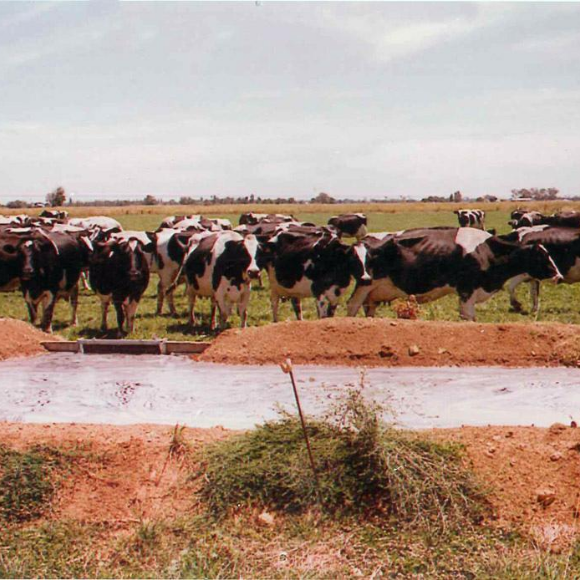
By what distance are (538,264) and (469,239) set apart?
83.1 inches

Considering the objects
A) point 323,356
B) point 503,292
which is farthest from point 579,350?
point 503,292

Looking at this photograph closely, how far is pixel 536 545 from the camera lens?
589 centimetres

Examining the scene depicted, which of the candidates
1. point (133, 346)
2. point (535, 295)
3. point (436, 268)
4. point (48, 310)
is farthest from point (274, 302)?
point (535, 295)

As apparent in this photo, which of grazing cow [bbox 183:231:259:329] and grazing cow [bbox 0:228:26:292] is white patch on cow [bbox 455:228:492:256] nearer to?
grazing cow [bbox 183:231:259:329]

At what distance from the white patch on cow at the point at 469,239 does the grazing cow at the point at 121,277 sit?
641cm

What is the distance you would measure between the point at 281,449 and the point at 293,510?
0.67 meters

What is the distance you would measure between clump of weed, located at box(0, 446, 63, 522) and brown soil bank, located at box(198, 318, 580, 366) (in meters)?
4.94

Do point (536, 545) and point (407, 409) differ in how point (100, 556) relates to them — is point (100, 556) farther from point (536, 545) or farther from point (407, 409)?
point (407, 409)

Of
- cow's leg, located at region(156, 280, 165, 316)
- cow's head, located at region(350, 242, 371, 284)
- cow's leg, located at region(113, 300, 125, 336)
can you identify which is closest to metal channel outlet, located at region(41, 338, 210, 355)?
cow's leg, located at region(113, 300, 125, 336)

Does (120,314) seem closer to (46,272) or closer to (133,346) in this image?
(46,272)

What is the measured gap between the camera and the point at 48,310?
17125mm

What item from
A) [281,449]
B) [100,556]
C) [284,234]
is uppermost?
[284,234]

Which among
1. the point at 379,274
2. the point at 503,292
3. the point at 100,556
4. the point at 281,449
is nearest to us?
the point at 100,556

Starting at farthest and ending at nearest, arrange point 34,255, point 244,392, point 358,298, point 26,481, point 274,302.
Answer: point 34,255, point 274,302, point 358,298, point 244,392, point 26,481
